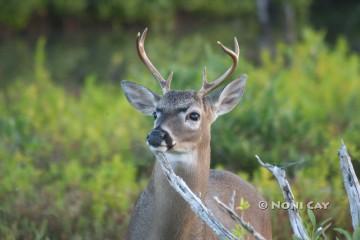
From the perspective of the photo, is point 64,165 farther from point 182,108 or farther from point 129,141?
point 182,108

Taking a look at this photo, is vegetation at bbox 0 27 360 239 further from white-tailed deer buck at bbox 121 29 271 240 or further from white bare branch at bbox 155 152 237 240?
white bare branch at bbox 155 152 237 240

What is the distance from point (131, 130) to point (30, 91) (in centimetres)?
168

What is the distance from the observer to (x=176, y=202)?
479 centimetres

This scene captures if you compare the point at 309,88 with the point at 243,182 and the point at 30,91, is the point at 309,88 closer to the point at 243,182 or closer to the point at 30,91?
the point at 30,91

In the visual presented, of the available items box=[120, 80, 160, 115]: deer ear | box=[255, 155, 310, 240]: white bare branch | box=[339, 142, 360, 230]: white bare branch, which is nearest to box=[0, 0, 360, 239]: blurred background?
box=[255, 155, 310, 240]: white bare branch

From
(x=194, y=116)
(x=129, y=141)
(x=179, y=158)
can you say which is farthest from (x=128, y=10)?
(x=179, y=158)

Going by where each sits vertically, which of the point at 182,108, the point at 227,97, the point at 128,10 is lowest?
the point at 227,97

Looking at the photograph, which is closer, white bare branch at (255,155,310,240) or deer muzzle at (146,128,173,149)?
white bare branch at (255,155,310,240)

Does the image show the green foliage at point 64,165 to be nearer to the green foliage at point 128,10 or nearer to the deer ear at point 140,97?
the deer ear at point 140,97

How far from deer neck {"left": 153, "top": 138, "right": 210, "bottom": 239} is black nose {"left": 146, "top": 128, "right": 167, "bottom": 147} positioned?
17 centimetres

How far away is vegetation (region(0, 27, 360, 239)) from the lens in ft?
20.7

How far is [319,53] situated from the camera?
11.4 m

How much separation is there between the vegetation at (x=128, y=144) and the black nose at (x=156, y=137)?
2.97ft

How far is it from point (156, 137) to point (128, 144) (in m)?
4.15
